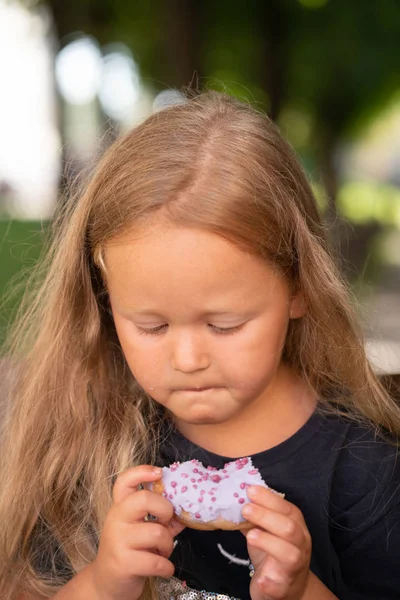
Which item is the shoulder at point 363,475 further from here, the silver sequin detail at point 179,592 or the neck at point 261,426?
the silver sequin detail at point 179,592

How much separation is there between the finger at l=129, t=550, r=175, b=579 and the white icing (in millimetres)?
111

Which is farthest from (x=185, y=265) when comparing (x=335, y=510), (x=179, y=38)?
(x=179, y=38)

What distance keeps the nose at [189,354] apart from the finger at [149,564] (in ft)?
1.18

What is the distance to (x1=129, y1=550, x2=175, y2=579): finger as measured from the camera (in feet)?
4.90

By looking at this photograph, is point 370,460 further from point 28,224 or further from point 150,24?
point 150,24

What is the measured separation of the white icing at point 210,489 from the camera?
1.53 metres

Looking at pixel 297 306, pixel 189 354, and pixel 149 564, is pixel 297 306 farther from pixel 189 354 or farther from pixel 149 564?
pixel 149 564

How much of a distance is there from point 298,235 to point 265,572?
681 millimetres

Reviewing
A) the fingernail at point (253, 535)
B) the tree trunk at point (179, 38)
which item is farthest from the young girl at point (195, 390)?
the tree trunk at point (179, 38)

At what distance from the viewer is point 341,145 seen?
424 inches

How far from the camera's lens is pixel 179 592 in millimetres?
1782

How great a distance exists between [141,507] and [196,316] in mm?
383

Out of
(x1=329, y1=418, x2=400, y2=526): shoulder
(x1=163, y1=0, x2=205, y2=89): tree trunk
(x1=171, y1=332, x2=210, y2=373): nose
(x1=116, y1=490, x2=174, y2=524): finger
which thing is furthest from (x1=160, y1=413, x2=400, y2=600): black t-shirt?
(x1=163, y1=0, x2=205, y2=89): tree trunk

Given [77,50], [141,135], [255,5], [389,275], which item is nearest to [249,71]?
[255,5]
